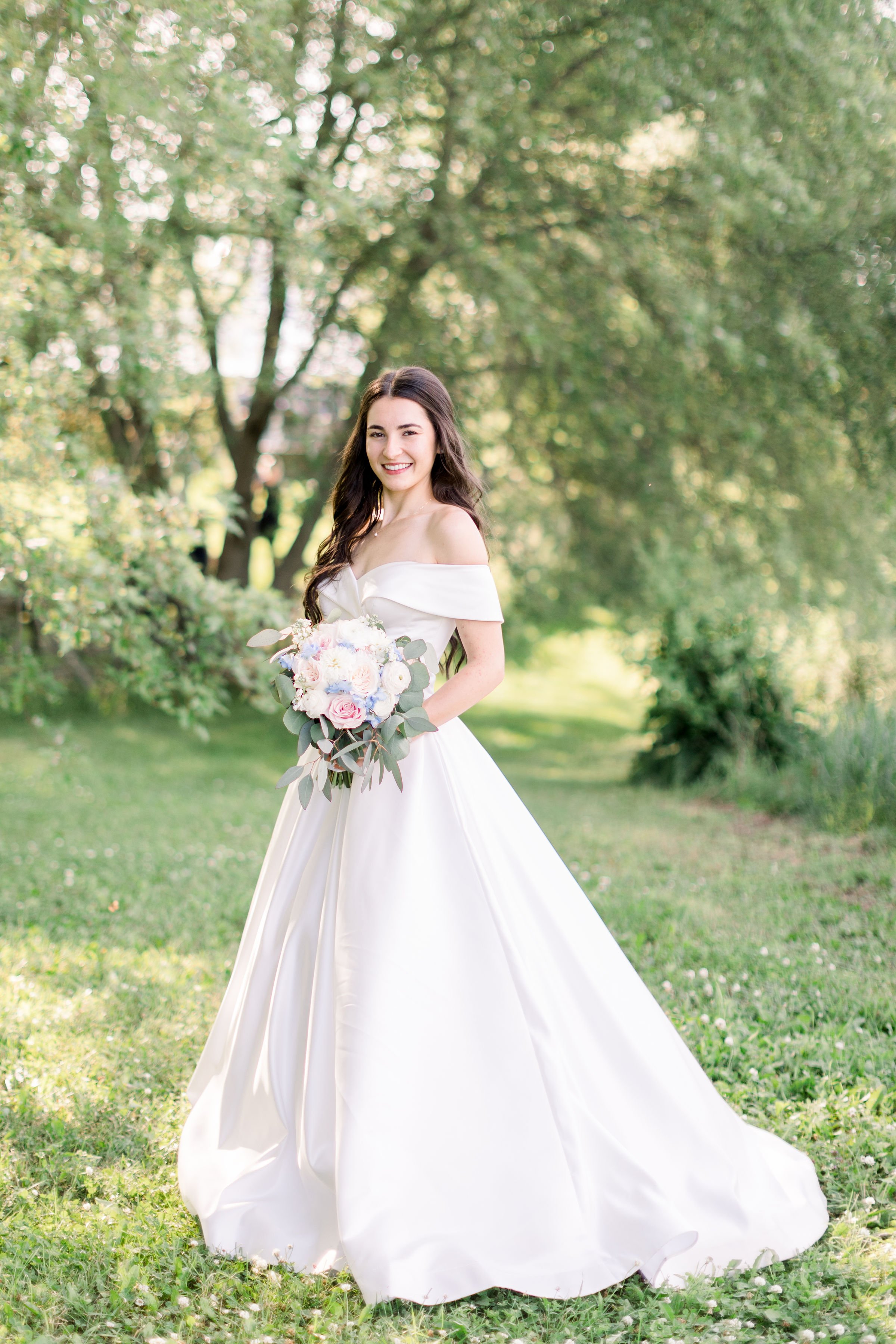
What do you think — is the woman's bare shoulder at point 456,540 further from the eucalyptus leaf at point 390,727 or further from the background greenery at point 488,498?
the background greenery at point 488,498

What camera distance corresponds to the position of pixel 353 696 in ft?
8.82

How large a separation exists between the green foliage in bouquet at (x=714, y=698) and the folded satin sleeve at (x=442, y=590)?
737 centimetres

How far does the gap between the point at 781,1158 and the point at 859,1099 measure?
0.66 meters

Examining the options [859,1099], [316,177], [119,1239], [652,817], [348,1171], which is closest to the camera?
[348,1171]

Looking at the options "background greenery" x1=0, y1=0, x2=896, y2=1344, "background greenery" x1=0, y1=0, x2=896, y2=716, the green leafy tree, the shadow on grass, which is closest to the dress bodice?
"background greenery" x1=0, y1=0, x2=896, y2=1344

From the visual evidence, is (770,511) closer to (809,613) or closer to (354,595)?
(809,613)

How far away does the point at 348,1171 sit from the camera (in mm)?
2627

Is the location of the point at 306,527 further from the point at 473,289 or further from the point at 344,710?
the point at 344,710

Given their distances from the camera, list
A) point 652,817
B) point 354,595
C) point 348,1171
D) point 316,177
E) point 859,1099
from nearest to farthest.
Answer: point 348,1171, point 354,595, point 859,1099, point 316,177, point 652,817

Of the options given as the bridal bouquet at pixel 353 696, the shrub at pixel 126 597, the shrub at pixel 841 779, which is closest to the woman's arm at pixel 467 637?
the bridal bouquet at pixel 353 696

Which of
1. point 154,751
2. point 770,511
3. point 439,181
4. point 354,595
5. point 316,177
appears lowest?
point 154,751

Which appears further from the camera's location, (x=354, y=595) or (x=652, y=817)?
(x=652, y=817)

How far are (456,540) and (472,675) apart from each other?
413mm

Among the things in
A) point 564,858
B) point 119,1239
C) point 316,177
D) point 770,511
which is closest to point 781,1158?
point 119,1239
